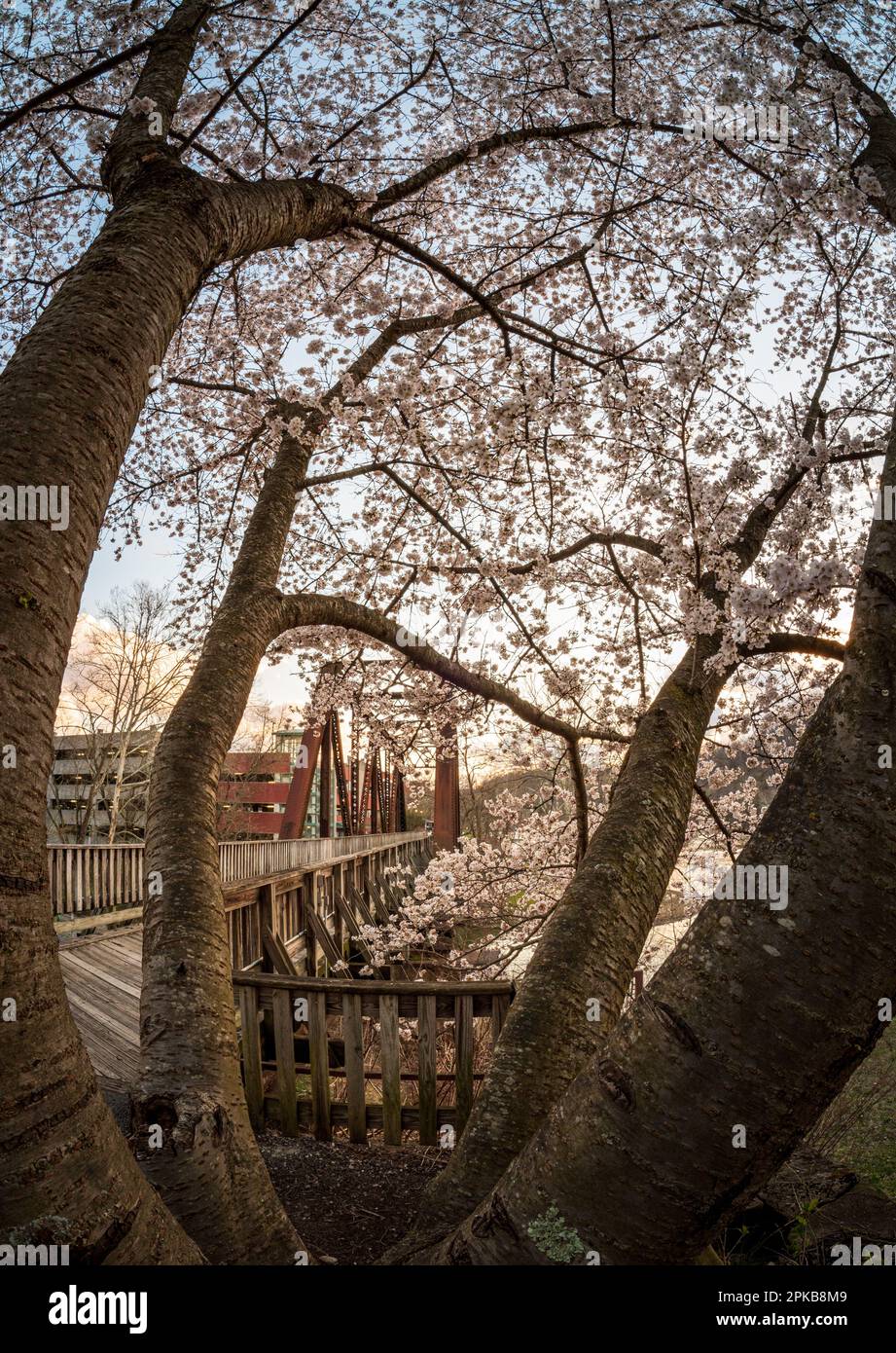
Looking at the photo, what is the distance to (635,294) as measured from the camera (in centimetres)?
481

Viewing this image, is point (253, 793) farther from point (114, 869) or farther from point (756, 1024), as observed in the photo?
point (756, 1024)

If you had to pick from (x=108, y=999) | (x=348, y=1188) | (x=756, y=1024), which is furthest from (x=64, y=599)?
(x=108, y=999)

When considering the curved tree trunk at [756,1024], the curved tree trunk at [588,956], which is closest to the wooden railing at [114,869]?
the curved tree trunk at [588,956]

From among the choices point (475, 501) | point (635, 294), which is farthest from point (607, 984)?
point (635, 294)

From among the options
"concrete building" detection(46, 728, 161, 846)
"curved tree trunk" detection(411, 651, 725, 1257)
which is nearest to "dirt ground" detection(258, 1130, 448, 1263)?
"curved tree trunk" detection(411, 651, 725, 1257)

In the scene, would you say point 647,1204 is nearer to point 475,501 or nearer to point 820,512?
point 820,512

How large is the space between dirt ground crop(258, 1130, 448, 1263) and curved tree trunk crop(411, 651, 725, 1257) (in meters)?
0.56

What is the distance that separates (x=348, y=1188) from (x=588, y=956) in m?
1.72

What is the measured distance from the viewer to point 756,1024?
4.24 feet

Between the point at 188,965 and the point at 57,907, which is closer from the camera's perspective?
the point at 188,965

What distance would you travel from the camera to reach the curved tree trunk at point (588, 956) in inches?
89.8

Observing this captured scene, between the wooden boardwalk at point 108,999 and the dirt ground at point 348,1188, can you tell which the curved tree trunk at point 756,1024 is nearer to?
the dirt ground at point 348,1188

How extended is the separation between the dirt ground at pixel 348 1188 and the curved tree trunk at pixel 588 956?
1.84 ft
